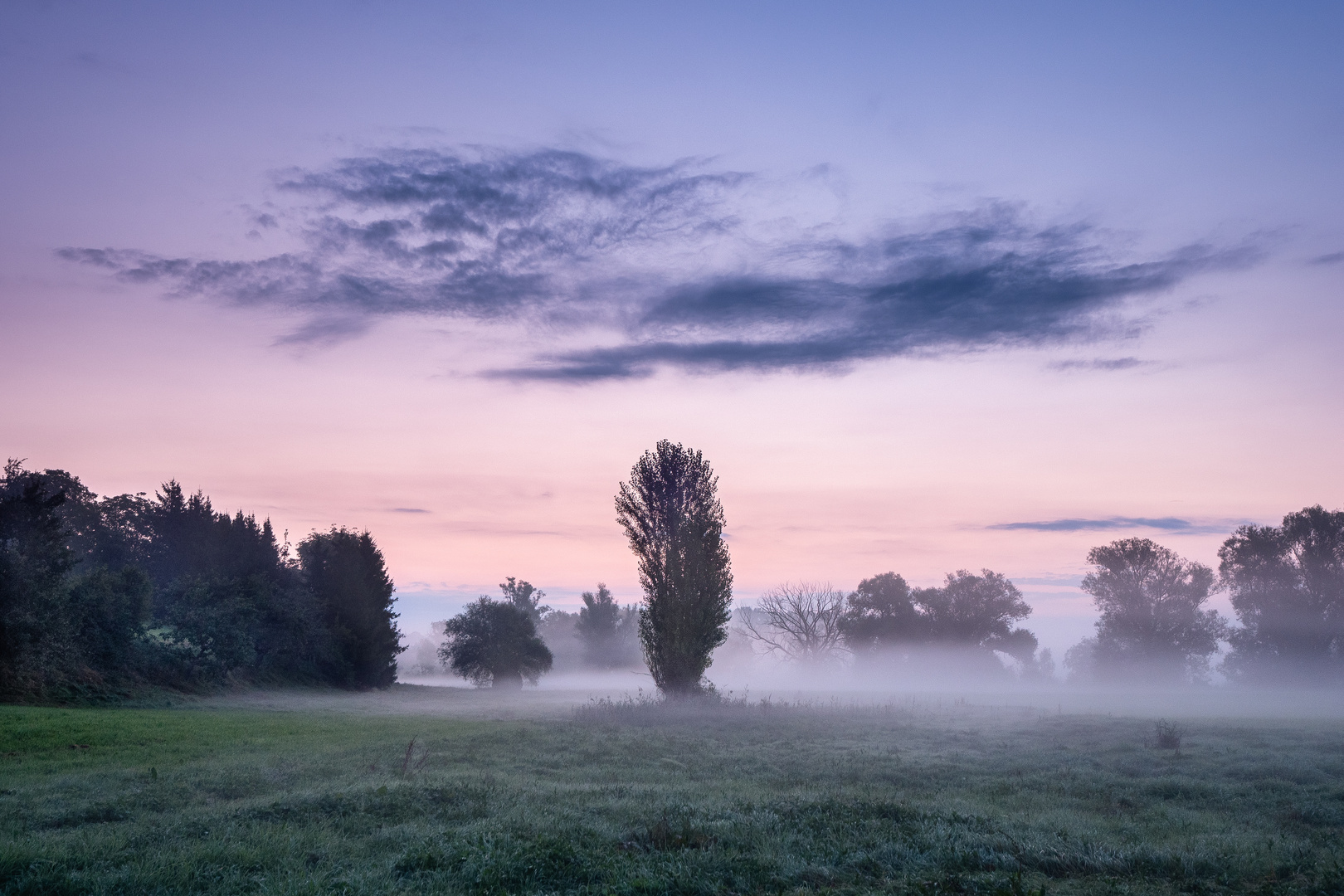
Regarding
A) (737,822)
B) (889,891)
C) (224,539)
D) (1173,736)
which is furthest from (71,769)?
(224,539)

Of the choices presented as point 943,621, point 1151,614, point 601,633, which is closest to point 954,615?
point 943,621

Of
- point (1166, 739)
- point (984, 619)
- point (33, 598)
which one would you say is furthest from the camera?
point (984, 619)

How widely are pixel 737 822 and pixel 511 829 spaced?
3.30 meters

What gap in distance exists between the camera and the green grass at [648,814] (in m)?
8.55

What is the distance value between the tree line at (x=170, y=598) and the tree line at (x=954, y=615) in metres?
11.5

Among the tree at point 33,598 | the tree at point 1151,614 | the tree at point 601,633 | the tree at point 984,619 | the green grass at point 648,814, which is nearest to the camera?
the green grass at point 648,814

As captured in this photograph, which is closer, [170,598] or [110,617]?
[110,617]

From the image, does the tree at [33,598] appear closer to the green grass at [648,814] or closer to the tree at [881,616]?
the green grass at [648,814]

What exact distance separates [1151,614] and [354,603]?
6952 cm

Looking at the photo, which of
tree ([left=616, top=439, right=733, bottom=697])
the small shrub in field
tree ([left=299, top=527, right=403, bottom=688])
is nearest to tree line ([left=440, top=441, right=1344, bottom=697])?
tree ([left=616, top=439, right=733, bottom=697])

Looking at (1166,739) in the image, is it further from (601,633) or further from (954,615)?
(601,633)

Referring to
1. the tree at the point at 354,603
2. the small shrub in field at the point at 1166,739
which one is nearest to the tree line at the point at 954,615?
the tree at the point at 354,603

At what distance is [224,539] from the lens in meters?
53.5

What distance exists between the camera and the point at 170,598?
141 ft
